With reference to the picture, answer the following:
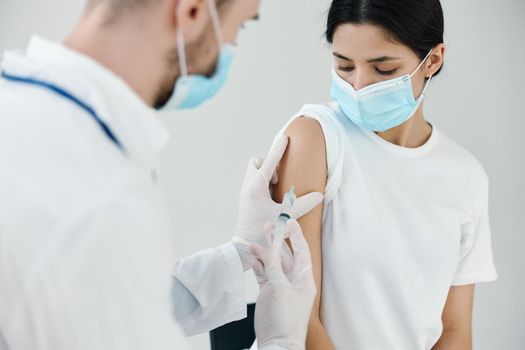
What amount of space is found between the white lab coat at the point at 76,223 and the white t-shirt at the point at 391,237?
79 centimetres

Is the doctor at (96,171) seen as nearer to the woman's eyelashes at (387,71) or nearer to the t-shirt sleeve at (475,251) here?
the woman's eyelashes at (387,71)

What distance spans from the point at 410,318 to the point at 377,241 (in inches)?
8.0

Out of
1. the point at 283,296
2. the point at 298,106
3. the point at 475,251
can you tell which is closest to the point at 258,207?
the point at 283,296

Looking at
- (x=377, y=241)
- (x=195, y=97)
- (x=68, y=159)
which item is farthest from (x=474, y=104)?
(x=68, y=159)

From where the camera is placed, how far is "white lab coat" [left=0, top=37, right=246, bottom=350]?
0.78m

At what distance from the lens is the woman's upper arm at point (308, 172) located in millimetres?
1592

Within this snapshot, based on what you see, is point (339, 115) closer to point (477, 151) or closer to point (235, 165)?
point (235, 165)

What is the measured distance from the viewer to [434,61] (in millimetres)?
1754

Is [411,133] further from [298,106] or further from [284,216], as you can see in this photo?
[298,106]

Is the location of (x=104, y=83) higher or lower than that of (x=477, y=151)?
higher

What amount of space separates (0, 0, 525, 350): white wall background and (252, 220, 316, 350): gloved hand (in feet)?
4.65

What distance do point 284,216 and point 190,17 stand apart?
0.55m

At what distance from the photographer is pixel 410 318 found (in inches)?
65.7

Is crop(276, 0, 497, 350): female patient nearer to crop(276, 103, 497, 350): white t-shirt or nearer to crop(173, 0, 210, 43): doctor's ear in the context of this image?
crop(276, 103, 497, 350): white t-shirt
